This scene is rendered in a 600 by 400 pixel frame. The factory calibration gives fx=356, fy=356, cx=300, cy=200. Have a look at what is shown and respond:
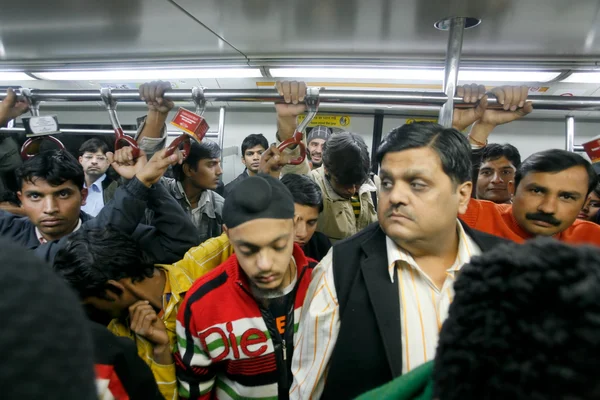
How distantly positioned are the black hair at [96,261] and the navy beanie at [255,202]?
0.55 meters

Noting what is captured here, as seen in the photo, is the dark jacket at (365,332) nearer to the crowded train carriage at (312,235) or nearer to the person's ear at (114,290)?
the crowded train carriage at (312,235)

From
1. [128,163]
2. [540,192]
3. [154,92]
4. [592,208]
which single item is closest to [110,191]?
[128,163]

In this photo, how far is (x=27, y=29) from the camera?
1.79 meters

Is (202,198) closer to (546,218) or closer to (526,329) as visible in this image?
(546,218)

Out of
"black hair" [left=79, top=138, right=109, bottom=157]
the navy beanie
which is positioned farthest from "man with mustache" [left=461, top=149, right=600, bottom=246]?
"black hair" [left=79, top=138, right=109, bottom=157]

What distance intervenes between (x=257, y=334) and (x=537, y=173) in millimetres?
1355

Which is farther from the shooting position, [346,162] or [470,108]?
[346,162]

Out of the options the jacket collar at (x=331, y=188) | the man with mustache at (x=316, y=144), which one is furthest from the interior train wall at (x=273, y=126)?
the jacket collar at (x=331, y=188)

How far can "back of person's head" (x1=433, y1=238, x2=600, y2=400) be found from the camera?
36cm

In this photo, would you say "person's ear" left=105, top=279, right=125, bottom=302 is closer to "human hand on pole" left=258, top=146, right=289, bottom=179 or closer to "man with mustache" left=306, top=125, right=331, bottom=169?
"human hand on pole" left=258, top=146, right=289, bottom=179

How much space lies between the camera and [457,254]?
1.20 metres

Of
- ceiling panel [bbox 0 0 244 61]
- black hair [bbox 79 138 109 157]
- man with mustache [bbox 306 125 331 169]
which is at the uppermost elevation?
ceiling panel [bbox 0 0 244 61]

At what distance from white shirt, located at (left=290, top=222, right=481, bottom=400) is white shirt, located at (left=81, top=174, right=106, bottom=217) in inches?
103

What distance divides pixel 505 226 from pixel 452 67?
74 cm
